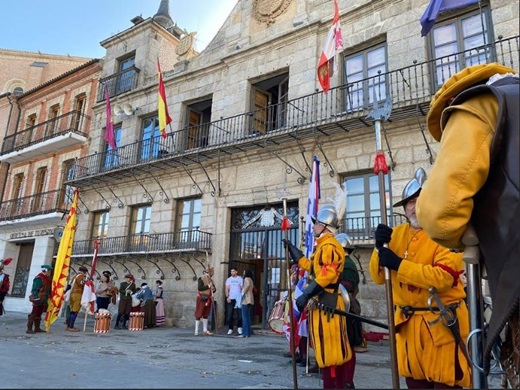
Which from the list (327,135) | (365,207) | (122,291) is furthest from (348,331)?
(122,291)

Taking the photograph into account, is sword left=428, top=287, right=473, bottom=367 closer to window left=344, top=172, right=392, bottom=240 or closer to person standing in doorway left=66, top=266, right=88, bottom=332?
window left=344, top=172, right=392, bottom=240

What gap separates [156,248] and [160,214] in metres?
1.30

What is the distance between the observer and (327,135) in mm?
11188

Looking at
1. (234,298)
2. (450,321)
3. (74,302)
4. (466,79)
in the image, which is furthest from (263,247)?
(466,79)

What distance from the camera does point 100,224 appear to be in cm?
1705

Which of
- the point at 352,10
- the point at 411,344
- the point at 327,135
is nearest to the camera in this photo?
the point at 411,344

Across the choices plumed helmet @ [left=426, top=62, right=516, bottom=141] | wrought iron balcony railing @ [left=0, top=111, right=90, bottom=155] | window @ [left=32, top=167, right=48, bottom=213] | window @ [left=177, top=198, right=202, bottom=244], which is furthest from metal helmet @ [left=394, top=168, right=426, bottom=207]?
window @ [left=32, top=167, right=48, bottom=213]

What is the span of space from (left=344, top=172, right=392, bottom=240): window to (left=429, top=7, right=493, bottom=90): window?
285 centimetres

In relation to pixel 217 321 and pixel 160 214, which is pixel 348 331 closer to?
pixel 217 321

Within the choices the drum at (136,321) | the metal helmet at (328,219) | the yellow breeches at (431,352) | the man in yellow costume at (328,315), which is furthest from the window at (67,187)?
the yellow breeches at (431,352)

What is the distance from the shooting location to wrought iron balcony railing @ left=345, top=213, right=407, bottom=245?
9.44 meters

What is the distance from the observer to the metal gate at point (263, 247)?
38.2 feet

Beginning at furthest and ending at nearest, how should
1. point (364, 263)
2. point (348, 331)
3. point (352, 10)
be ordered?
point (352, 10)
point (364, 263)
point (348, 331)

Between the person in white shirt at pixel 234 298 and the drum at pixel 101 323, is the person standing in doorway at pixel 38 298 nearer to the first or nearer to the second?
the drum at pixel 101 323
